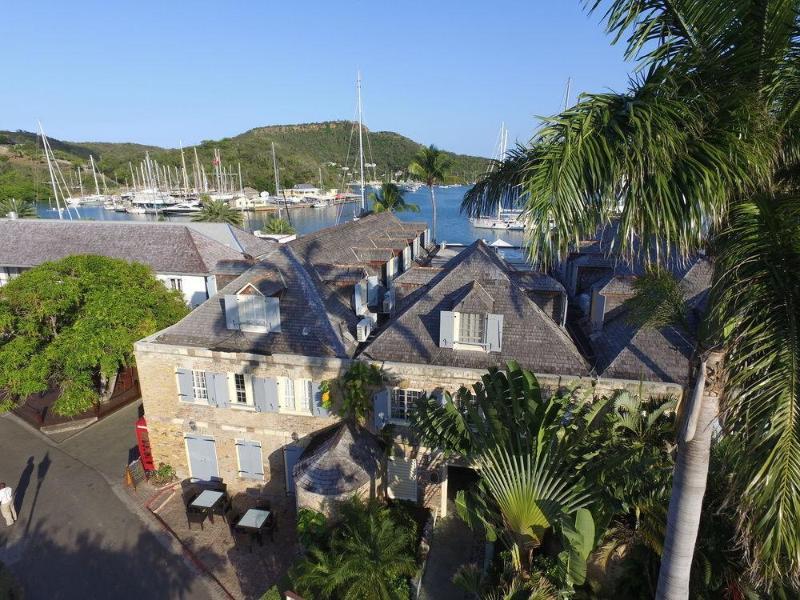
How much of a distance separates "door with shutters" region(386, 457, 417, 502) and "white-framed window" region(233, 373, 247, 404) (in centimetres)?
682

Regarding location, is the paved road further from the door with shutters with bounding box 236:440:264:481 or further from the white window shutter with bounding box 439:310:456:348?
the white window shutter with bounding box 439:310:456:348

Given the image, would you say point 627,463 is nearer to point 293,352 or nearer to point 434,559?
point 434,559

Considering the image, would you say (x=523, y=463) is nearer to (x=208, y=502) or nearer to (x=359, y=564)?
(x=359, y=564)

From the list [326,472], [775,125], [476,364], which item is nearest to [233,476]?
[326,472]

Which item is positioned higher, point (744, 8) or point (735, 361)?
point (744, 8)

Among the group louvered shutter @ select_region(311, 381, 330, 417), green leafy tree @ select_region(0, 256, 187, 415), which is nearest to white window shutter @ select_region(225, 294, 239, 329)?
louvered shutter @ select_region(311, 381, 330, 417)

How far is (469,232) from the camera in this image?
12212 centimetres

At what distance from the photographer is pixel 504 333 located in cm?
2023

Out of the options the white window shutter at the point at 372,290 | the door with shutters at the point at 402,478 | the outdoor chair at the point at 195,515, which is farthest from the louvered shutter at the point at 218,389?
the white window shutter at the point at 372,290

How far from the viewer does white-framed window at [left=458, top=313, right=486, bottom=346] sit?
20094 millimetres

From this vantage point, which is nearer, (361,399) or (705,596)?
(705,596)

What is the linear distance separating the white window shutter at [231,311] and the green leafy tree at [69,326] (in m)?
8.05

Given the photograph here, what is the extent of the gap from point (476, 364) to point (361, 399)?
4753mm

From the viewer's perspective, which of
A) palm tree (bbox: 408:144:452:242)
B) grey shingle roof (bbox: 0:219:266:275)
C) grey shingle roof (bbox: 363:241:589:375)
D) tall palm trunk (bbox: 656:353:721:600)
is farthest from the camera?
palm tree (bbox: 408:144:452:242)
